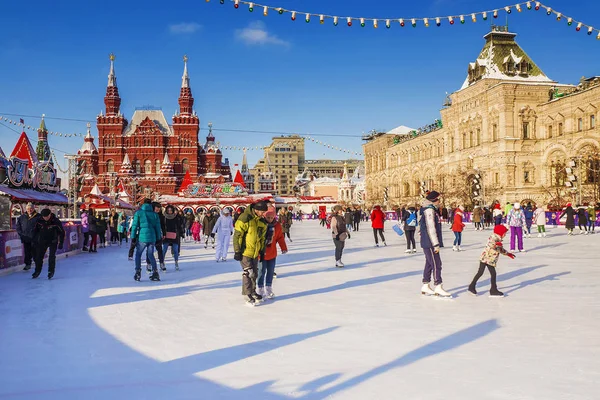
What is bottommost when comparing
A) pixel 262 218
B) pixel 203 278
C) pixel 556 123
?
pixel 203 278

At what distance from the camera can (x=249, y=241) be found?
700cm

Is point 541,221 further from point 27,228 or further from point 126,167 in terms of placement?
point 126,167

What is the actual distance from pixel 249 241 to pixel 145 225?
315cm

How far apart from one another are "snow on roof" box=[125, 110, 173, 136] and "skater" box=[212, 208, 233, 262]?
208 feet

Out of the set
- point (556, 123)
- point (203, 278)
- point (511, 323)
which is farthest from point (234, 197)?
point (511, 323)

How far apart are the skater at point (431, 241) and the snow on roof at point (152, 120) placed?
229 feet

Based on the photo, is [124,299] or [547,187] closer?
[124,299]

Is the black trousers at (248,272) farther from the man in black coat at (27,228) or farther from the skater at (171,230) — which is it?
the man in black coat at (27,228)

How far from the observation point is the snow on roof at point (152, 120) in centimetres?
7431

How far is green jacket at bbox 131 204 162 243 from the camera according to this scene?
30.8 ft

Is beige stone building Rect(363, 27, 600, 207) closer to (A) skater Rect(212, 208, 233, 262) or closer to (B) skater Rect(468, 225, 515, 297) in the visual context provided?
(A) skater Rect(212, 208, 233, 262)

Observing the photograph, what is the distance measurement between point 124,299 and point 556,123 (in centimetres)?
3874

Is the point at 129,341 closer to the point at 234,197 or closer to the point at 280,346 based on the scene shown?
the point at 280,346

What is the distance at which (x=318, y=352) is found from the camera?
15.4ft
